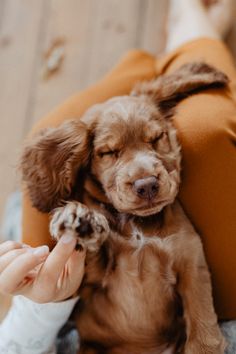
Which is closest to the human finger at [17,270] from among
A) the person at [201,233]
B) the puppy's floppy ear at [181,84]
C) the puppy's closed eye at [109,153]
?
the person at [201,233]

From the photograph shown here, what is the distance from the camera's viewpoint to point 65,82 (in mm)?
2740

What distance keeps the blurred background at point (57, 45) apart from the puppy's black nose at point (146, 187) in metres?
1.38

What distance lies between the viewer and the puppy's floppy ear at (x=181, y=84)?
172 centimetres

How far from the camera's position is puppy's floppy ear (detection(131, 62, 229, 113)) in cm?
172

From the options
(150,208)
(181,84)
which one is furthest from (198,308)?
(181,84)

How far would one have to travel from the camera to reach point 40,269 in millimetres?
1420

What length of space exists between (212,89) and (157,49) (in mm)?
1066

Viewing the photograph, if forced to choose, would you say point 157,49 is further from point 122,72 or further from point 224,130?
point 224,130

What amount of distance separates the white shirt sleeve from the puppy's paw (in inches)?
12.5

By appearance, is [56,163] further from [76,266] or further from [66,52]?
[66,52]

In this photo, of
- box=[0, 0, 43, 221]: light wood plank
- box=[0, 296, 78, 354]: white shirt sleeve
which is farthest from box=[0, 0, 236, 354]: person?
box=[0, 0, 43, 221]: light wood plank

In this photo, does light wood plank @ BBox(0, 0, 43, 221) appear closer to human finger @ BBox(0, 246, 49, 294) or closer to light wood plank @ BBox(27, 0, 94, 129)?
light wood plank @ BBox(27, 0, 94, 129)

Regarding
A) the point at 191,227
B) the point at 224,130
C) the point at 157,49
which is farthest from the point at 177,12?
the point at 191,227

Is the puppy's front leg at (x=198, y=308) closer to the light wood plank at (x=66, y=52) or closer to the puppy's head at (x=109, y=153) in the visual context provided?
the puppy's head at (x=109, y=153)
